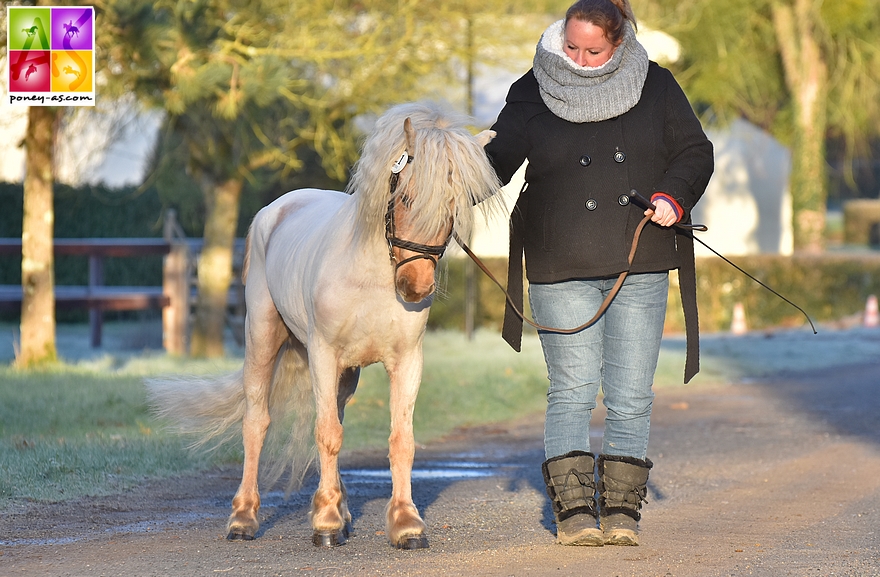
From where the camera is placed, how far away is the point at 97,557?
4348mm

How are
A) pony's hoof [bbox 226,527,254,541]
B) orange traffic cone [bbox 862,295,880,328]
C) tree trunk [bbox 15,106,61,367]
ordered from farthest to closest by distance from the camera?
orange traffic cone [bbox 862,295,880,328] → tree trunk [bbox 15,106,61,367] → pony's hoof [bbox 226,527,254,541]

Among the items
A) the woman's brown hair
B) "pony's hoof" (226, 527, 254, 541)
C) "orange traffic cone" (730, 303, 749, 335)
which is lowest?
"orange traffic cone" (730, 303, 749, 335)

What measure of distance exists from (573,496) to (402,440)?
0.74 metres

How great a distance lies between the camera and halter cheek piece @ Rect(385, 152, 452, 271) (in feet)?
13.6

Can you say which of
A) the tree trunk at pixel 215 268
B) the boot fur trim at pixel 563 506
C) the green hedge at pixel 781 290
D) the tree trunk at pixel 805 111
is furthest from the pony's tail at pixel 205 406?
the tree trunk at pixel 805 111

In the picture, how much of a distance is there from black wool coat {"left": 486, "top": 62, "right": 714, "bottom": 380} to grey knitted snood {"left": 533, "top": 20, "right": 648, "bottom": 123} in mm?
73

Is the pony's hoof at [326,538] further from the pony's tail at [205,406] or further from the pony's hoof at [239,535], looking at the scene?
the pony's tail at [205,406]

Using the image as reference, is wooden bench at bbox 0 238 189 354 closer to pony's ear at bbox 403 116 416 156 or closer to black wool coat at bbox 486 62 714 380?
black wool coat at bbox 486 62 714 380

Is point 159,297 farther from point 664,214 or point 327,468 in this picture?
point 664,214

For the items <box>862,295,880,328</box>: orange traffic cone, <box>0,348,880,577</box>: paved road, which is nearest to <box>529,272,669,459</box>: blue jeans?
<box>0,348,880,577</box>: paved road

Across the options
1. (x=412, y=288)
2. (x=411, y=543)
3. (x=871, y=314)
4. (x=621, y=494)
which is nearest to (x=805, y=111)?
(x=871, y=314)

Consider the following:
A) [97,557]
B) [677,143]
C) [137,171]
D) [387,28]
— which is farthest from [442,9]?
[137,171]

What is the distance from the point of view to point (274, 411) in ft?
18.1

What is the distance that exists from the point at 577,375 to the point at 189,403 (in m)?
2.14
